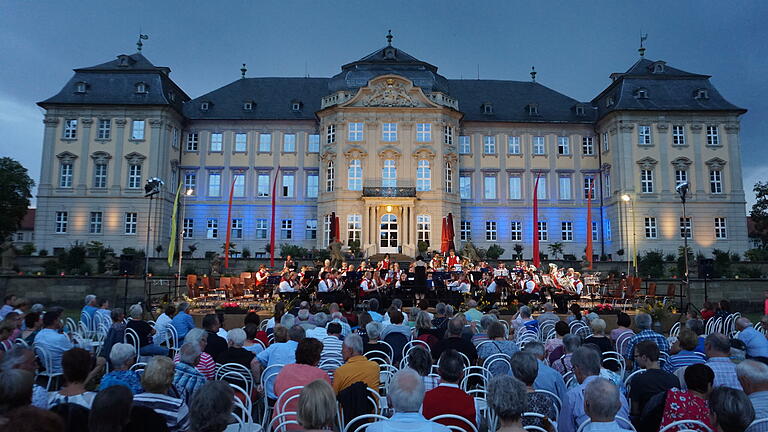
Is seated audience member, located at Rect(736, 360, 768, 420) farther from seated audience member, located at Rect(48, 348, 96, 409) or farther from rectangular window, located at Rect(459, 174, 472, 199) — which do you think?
rectangular window, located at Rect(459, 174, 472, 199)

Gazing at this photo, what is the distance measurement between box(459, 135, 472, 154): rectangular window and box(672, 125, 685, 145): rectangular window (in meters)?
15.9

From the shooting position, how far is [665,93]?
39.5 meters

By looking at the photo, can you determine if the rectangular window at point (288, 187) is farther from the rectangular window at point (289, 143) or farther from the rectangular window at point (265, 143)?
the rectangular window at point (265, 143)

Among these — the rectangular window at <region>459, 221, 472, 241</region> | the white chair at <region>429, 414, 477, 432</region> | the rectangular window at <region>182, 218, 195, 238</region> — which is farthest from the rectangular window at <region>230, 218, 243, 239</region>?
the white chair at <region>429, 414, 477, 432</region>

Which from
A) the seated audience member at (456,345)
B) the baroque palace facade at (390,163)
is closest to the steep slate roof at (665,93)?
the baroque palace facade at (390,163)

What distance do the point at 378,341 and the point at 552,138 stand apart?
3922 cm

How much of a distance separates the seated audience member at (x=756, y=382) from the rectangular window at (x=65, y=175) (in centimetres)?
4385

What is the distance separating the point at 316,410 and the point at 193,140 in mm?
42678

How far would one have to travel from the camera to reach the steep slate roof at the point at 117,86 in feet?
126

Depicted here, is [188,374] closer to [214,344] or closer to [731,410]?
[214,344]

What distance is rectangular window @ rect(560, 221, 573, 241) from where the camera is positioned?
4097 cm

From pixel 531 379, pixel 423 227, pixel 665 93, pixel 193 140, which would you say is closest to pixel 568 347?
pixel 531 379

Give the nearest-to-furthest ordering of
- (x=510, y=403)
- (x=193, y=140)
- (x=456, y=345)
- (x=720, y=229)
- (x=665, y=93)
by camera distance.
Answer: (x=510, y=403), (x=456, y=345), (x=720, y=229), (x=665, y=93), (x=193, y=140)

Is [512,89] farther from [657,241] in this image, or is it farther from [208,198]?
[208,198]
